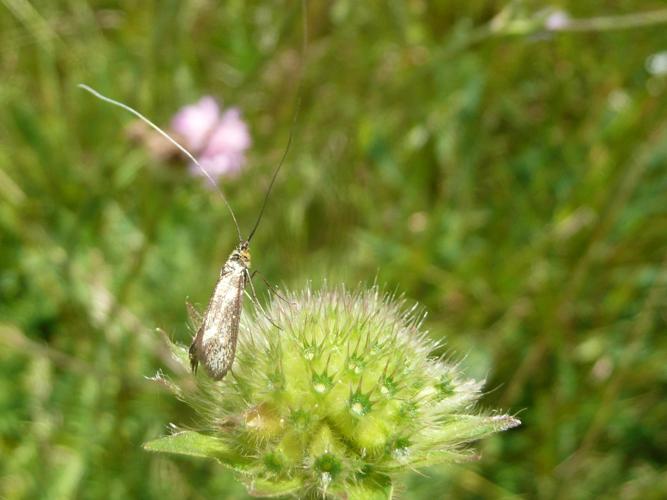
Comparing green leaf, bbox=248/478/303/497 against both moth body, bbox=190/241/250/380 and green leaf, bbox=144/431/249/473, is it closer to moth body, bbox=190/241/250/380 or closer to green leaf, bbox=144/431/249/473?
green leaf, bbox=144/431/249/473

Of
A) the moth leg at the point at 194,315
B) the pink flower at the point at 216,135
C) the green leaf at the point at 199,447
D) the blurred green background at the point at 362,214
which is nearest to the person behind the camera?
the green leaf at the point at 199,447

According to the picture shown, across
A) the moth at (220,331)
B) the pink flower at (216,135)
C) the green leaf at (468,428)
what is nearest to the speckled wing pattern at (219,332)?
the moth at (220,331)

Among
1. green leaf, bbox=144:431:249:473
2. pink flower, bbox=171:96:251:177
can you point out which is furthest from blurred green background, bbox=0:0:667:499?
green leaf, bbox=144:431:249:473

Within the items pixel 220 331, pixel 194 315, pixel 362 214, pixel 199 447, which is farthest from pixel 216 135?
pixel 199 447

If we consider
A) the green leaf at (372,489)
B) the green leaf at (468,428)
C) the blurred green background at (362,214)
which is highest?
the blurred green background at (362,214)

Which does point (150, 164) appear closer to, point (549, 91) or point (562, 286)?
point (562, 286)

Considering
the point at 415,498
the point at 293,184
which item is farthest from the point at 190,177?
the point at 415,498

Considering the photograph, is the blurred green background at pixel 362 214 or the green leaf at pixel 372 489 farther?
the blurred green background at pixel 362 214

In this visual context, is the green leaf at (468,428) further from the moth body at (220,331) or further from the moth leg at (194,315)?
the moth leg at (194,315)
